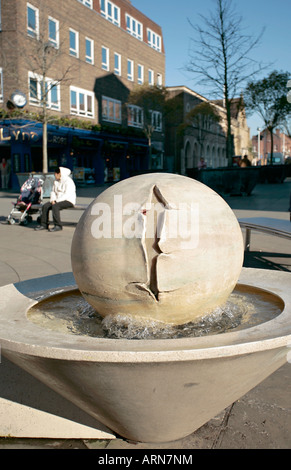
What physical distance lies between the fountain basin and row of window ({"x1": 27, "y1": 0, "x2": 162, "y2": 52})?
23468 millimetres

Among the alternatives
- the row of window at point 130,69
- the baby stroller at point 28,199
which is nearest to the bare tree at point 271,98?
the row of window at point 130,69

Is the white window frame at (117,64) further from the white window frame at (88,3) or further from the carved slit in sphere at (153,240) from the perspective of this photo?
the carved slit in sphere at (153,240)

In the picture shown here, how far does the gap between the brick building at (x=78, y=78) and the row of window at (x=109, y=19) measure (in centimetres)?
7

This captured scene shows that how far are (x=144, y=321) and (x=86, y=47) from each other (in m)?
32.7

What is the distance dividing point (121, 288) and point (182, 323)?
0.50 m

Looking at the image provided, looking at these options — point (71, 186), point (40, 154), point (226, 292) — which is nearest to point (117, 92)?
point (40, 154)

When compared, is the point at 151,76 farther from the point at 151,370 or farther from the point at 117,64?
the point at 151,370

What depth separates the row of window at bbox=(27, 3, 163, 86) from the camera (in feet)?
85.1

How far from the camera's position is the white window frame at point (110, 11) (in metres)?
33.6

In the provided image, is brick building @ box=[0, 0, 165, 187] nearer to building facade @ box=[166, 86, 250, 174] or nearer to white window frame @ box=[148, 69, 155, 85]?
white window frame @ box=[148, 69, 155, 85]

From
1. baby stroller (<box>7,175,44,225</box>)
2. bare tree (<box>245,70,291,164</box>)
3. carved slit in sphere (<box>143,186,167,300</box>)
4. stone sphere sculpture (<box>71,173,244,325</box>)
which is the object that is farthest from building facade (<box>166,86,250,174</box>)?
carved slit in sphere (<box>143,186,167,300</box>)

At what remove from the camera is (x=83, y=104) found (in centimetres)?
3144

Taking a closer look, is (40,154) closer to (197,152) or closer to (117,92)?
(117,92)

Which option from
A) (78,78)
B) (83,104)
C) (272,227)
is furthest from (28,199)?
(78,78)
